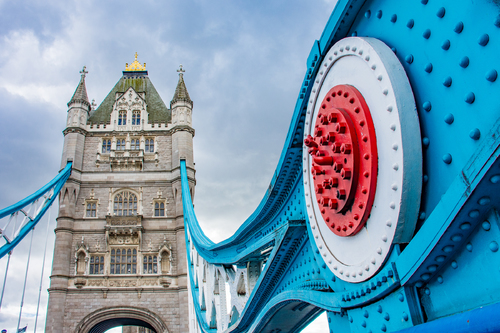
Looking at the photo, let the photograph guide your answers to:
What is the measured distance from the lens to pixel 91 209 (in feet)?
63.4

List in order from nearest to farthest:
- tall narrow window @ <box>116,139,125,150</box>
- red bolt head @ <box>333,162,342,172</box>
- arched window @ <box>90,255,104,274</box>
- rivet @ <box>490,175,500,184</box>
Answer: rivet @ <box>490,175,500,184</box>
red bolt head @ <box>333,162,342,172</box>
arched window @ <box>90,255,104,274</box>
tall narrow window @ <box>116,139,125,150</box>

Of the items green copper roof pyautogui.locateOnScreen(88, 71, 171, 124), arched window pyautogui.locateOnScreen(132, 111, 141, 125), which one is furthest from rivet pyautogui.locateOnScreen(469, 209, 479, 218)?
arched window pyautogui.locateOnScreen(132, 111, 141, 125)

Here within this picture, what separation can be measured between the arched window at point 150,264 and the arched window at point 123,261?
1.52 ft

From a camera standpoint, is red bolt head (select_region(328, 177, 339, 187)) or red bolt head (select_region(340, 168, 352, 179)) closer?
red bolt head (select_region(340, 168, 352, 179))

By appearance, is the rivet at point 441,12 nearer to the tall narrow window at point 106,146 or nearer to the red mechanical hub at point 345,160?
the red mechanical hub at point 345,160

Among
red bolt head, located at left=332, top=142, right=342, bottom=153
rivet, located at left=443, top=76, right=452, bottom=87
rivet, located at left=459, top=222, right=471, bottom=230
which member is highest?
red bolt head, located at left=332, top=142, right=342, bottom=153

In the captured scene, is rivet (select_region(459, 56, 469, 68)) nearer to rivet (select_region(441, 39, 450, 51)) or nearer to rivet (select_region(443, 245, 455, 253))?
rivet (select_region(441, 39, 450, 51))

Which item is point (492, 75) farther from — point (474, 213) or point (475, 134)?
point (474, 213)

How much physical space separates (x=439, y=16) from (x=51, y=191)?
62.0ft

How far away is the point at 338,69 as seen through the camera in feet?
10.0

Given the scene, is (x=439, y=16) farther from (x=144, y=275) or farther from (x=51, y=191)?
(x=51, y=191)

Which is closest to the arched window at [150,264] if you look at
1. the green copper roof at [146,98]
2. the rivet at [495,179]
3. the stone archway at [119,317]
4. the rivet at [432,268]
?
the stone archway at [119,317]

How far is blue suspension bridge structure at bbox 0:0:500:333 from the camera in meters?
1.71

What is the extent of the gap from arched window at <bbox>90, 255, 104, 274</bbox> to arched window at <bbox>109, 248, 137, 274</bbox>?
394 millimetres
